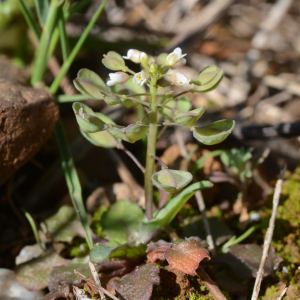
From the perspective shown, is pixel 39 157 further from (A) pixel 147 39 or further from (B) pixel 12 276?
(A) pixel 147 39

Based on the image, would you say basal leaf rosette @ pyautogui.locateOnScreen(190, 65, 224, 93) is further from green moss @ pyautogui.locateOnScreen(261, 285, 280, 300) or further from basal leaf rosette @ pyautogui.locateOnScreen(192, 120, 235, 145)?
green moss @ pyautogui.locateOnScreen(261, 285, 280, 300)

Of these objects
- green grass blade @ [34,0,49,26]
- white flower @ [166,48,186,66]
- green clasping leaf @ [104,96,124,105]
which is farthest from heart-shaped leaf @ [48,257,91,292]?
green grass blade @ [34,0,49,26]

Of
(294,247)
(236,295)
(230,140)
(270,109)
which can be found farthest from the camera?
(270,109)

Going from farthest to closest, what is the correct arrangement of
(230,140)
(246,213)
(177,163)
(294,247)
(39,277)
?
(230,140) < (177,163) < (246,213) < (294,247) < (39,277)

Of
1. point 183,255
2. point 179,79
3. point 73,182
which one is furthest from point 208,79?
point 73,182

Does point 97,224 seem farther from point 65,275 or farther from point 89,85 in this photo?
point 89,85

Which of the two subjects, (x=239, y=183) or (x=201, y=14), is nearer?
(x=239, y=183)

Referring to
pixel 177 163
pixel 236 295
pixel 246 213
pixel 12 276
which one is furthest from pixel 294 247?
pixel 12 276
